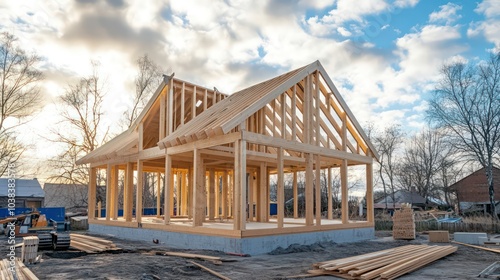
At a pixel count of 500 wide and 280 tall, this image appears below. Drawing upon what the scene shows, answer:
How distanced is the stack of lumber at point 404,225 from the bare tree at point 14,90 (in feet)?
69.3

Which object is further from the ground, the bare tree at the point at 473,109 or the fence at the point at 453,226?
the bare tree at the point at 473,109

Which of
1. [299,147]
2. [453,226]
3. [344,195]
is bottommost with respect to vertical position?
[453,226]

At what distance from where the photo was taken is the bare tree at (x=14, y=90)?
2283 centimetres

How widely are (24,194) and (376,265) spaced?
84.9 ft

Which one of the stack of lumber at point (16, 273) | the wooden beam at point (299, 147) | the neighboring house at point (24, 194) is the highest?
the wooden beam at point (299, 147)

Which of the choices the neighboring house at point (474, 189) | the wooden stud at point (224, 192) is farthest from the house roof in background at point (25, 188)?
the neighboring house at point (474, 189)

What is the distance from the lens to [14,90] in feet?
76.6

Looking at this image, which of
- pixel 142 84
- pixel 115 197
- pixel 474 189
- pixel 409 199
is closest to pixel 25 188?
pixel 142 84

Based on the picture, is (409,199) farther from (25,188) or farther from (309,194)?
(25,188)

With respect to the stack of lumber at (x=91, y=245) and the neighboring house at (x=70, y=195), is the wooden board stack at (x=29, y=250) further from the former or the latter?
the neighboring house at (x=70, y=195)

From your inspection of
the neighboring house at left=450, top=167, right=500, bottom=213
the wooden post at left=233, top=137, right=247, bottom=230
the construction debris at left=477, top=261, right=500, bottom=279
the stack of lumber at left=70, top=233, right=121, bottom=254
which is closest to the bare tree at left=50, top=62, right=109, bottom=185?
the stack of lumber at left=70, top=233, right=121, bottom=254

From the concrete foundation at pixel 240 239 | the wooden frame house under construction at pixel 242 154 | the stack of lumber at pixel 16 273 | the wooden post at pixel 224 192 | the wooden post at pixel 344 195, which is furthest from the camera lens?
the wooden post at pixel 224 192

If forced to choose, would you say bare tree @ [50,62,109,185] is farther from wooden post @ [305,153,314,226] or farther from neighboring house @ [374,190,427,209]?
neighboring house @ [374,190,427,209]

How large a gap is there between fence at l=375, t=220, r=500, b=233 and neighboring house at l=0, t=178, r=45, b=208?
22258 mm
